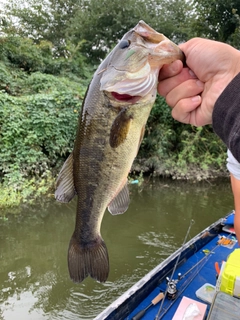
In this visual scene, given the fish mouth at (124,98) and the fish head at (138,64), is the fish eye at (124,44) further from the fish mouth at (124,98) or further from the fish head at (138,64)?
the fish mouth at (124,98)

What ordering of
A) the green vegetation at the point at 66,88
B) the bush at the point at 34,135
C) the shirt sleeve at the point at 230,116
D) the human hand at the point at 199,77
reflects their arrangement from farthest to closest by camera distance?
the green vegetation at the point at 66,88 → the bush at the point at 34,135 → the human hand at the point at 199,77 → the shirt sleeve at the point at 230,116

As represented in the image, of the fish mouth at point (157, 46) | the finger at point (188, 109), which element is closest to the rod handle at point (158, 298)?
the finger at point (188, 109)

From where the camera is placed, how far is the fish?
53.3 inches

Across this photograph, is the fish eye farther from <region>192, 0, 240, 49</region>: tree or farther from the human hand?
<region>192, 0, 240, 49</region>: tree

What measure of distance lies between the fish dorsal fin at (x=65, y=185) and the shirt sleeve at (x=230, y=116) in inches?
32.5

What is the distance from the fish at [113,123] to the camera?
1354 millimetres

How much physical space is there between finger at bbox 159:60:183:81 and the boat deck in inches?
91.9

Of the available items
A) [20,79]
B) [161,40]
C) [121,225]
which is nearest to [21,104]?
[20,79]

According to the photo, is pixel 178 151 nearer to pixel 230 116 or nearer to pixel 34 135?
pixel 34 135

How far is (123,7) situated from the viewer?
15555 millimetres

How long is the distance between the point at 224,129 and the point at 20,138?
7.56 meters

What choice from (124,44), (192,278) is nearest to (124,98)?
(124,44)

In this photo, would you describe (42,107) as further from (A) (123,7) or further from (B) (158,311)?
(A) (123,7)

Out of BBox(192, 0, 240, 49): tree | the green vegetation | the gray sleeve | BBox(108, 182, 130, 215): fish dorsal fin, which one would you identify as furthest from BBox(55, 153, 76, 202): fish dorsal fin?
BBox(192, 0, 240, 49): tree
